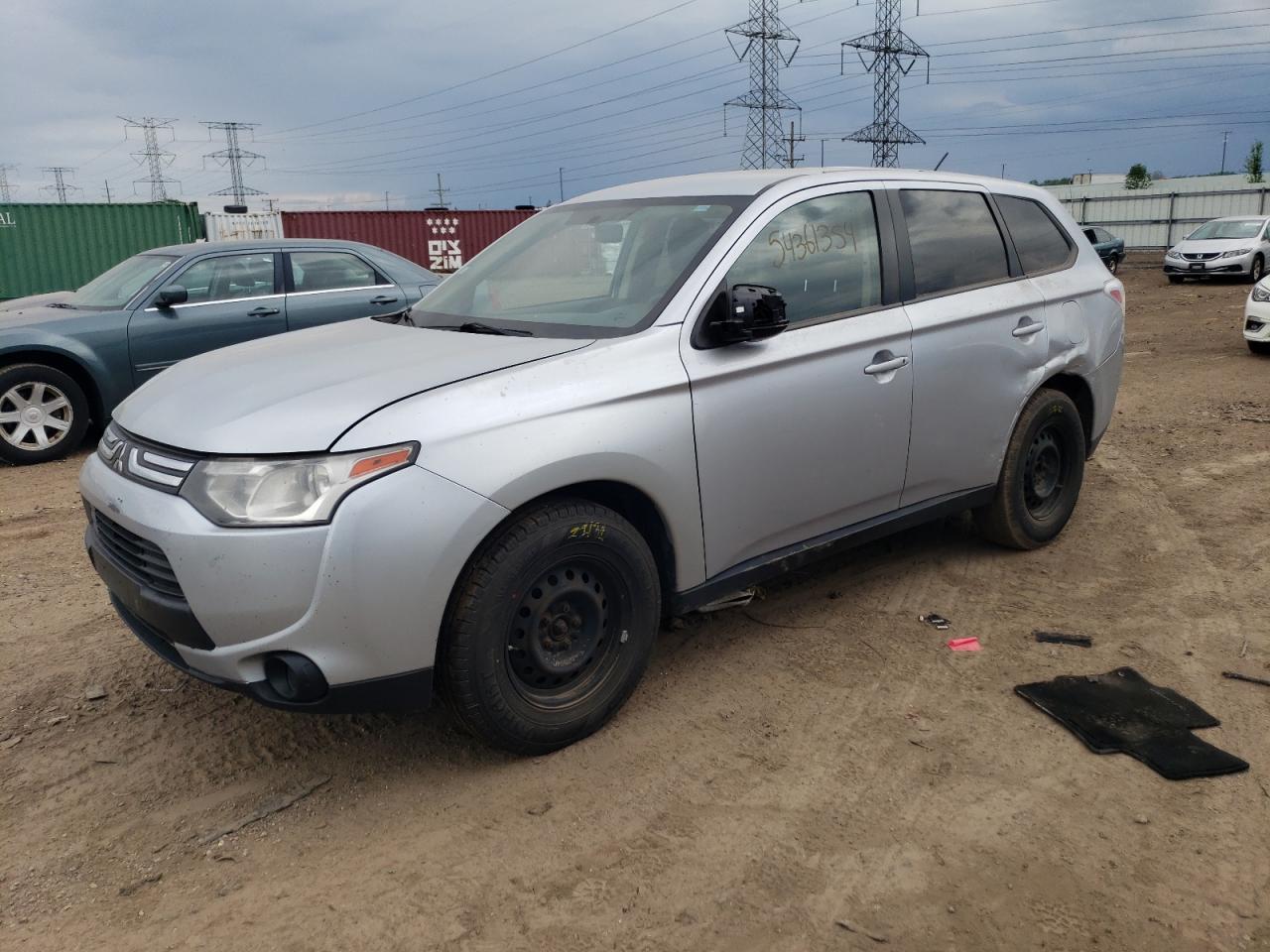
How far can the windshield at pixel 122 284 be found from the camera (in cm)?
820

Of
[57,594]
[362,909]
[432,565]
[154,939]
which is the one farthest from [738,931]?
[57,594]

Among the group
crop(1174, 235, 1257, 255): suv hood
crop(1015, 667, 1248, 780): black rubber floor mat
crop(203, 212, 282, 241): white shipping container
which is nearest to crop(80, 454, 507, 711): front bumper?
crop(1015, 667, 1248, 780): black rubber floor mat

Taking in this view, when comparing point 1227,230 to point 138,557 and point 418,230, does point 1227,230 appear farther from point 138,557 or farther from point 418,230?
point 138,557

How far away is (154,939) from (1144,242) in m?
44.5

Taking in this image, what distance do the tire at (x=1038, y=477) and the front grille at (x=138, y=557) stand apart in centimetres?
355

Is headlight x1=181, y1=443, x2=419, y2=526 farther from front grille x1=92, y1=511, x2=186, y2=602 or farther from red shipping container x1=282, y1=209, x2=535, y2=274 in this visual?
red shipping container x1=282, y1=209, x2=535, y2=274

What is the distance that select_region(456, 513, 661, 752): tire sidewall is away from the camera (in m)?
2.94

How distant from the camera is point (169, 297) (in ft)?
26.4

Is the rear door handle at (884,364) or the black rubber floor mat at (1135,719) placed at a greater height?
the rear door handle at (884,364)

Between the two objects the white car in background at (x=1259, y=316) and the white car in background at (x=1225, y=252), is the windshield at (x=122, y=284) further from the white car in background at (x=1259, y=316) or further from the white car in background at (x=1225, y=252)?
the white car in background at (x=1225, y=252)

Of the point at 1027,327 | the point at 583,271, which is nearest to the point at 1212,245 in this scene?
the point at 1027,327

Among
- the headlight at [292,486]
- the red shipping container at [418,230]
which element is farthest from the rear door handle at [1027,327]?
the red shipping container at [418,230]

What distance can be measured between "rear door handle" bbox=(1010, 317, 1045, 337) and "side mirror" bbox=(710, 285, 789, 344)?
1.64 metres

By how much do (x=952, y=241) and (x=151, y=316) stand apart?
6255mm
